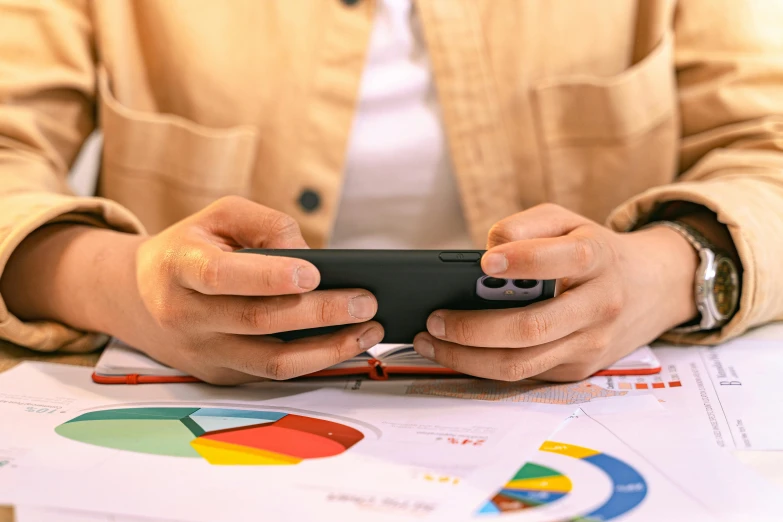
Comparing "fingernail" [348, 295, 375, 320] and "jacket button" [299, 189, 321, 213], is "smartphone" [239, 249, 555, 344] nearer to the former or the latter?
"fingernail" [348, 295, 375, 320]

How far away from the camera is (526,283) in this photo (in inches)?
21.3

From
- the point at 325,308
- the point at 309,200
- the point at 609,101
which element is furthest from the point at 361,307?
the point at 609,101

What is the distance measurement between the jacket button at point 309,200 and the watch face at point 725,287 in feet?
1.49

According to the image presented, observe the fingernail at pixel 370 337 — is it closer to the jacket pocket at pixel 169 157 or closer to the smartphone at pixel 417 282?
the smartphone at pixel 417 282

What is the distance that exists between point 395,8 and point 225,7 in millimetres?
204

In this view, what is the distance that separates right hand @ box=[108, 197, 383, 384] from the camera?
50cm

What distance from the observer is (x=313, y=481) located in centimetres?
42

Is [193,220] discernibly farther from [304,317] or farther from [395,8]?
[395,8]

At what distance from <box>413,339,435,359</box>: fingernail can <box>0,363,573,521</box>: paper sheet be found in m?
0.04

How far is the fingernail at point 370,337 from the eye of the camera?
1.82ft

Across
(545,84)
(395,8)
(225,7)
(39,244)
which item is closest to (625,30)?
(545,84)

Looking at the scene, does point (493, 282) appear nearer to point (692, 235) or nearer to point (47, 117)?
point (692, 235)

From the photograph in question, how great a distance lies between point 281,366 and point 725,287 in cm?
41

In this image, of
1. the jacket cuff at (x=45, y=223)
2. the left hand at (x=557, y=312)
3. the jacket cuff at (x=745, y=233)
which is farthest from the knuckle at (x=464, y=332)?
the jacket cuff at (x=45, y=223)
